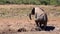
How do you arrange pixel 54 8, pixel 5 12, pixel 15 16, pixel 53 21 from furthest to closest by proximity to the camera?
pixel 54 8
pixel 5 12
pixel 15 16
pixel 53 21

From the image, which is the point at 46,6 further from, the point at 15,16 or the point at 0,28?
the point at 0,28

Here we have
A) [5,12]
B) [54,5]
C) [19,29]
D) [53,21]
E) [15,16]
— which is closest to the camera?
[19,29]

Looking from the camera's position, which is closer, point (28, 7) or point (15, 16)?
point (15, 16)

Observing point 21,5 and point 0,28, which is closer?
point 0,28

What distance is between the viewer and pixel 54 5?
23656mm

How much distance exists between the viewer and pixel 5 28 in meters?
14.4

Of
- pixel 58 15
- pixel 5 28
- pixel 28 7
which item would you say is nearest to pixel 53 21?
pixel 58 15

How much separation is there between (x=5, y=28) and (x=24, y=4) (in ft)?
31.1

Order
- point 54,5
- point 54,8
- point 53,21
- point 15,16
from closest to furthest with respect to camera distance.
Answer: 1. point 53,21
2. point 15,16
3. point 54,8
4. point 54,5

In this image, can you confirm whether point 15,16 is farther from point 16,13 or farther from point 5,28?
point 5,28

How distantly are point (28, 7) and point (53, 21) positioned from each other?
5222 mm

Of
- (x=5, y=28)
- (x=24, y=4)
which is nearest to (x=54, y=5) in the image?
(x=24, y=4)

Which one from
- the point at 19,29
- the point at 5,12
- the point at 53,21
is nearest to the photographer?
the point at 19,29

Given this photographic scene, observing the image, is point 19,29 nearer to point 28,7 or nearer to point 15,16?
point 15,16
